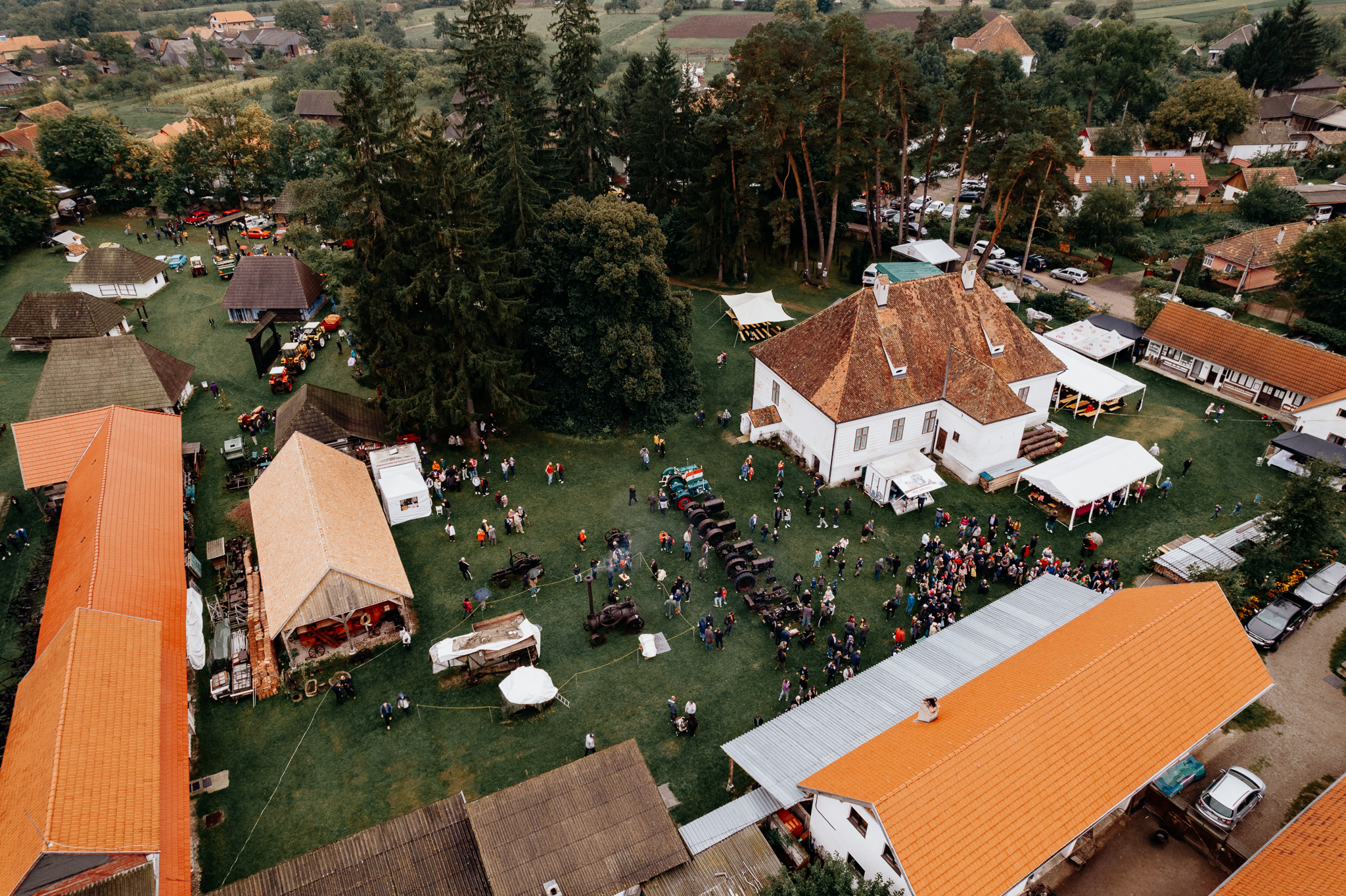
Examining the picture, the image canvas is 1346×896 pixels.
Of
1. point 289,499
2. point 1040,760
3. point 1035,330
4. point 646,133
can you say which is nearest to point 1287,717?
point 1040,760

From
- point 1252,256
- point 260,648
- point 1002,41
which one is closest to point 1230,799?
point 260,648

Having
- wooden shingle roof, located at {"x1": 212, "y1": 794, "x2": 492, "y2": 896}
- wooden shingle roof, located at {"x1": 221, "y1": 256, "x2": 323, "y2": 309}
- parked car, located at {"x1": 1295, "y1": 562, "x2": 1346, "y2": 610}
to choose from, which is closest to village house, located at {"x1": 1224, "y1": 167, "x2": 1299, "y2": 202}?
parked car, located at {"x1": 1295, "y1": 562, "x2": 1346, "y2": 610}

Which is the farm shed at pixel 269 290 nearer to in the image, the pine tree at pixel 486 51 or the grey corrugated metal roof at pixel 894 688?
the pine tree at pixel 486 51

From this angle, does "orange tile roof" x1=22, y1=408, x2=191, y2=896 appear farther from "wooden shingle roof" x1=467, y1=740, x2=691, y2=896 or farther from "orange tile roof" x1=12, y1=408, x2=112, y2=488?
"wooden shingle roof" x1=467, y1=740, x2=691, y2=896

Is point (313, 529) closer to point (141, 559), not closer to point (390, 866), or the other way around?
point (141, 559)

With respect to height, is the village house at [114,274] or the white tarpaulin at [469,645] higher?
the village house at [114,274]

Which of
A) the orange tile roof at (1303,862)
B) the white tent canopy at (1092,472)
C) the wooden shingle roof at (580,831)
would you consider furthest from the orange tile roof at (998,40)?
the wooden shingle roof at (580,831)
